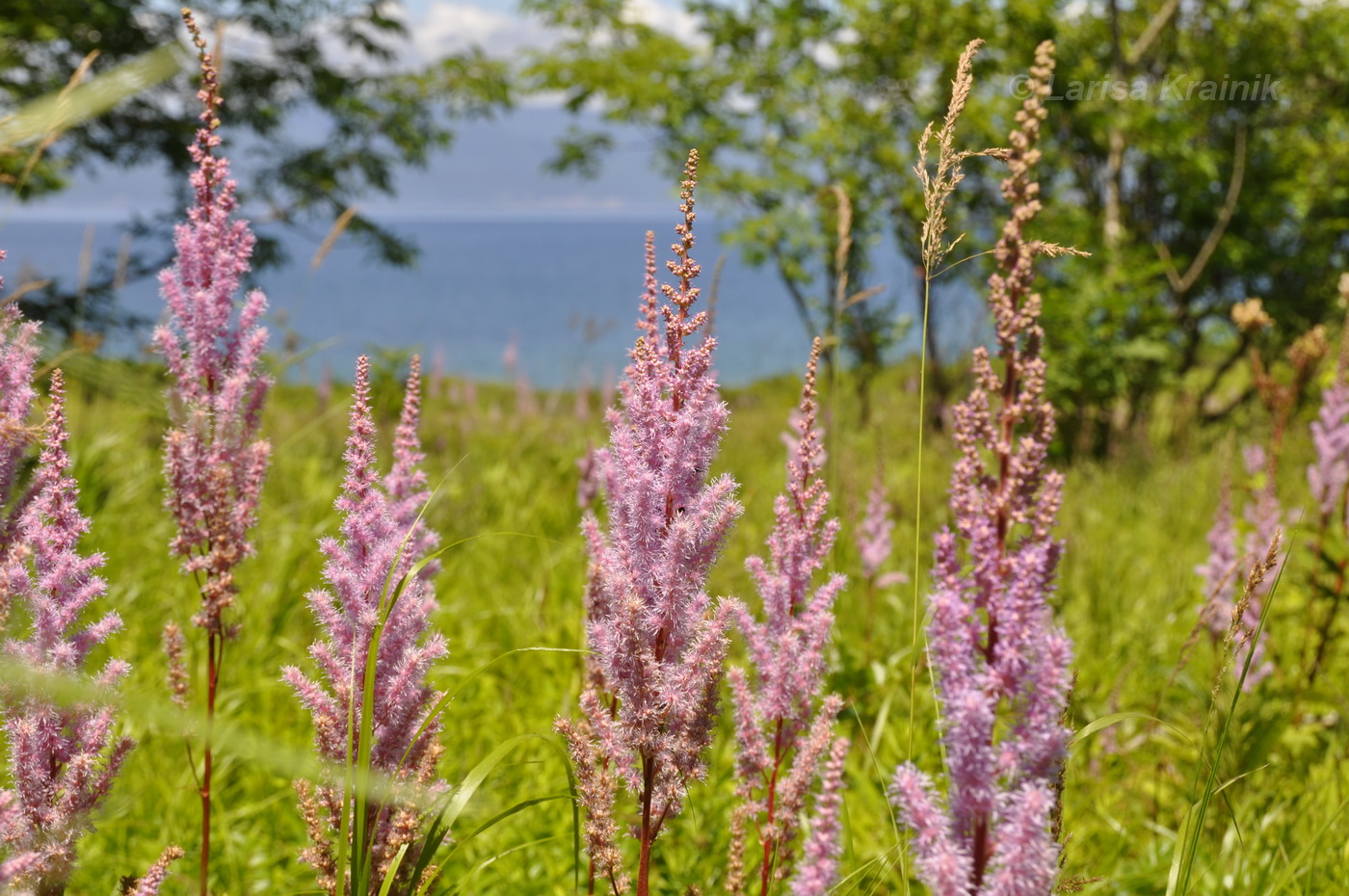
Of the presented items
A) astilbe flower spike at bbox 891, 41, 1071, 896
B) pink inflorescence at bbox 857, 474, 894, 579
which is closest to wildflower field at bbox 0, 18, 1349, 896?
astilbe flower spike at bbox 891, 41, 1071, 896

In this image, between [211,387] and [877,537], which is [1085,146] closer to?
[877,537]

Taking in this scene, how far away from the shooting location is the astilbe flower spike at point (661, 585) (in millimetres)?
1731

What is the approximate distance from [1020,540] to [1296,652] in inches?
181

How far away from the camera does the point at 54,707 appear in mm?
1716

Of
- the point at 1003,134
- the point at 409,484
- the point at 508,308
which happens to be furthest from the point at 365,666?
the point at 508,308

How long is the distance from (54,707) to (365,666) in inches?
21.9

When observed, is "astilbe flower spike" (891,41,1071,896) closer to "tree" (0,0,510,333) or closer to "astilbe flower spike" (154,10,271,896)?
"astilbe flower spike" (154,10,271,896)

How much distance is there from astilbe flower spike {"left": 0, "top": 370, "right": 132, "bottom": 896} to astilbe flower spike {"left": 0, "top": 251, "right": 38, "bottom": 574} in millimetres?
35

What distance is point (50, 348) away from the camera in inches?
87.7

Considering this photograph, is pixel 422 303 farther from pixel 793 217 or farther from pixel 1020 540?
pixel 1020 540

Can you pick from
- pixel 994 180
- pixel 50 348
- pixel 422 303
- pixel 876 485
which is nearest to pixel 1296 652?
pixel 876 485

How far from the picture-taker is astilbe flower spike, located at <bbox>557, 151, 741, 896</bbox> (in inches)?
68.2

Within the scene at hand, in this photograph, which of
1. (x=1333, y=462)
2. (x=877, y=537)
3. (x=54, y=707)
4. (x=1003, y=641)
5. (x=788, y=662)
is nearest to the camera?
(x=1003, y=641)

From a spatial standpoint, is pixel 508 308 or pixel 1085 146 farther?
pixel 508 308
